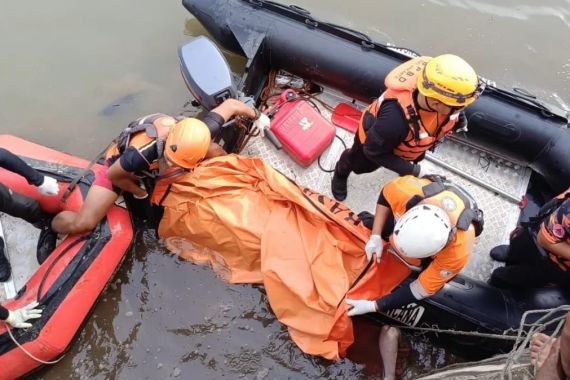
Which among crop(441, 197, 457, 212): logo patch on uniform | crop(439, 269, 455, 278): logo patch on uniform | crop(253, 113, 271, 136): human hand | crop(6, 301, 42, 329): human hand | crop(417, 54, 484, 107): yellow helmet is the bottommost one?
crop(6, 301, 42, 329): human hand

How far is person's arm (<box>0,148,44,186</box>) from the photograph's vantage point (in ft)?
9.80

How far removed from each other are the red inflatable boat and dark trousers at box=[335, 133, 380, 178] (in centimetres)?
149

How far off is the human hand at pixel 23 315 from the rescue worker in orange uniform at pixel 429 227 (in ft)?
6.53

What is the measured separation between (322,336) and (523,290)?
128cm

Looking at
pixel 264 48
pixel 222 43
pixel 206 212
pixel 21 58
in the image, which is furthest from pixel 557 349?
pixel 21 58

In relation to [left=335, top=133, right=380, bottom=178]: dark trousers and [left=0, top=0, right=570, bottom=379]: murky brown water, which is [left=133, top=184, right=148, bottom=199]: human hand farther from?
[left=335, top=133, right=380, bottom=178]: dark trousers

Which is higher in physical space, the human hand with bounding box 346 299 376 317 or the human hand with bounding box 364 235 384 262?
the human hand with bounding box 364 235 384 262

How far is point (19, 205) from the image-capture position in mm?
3172

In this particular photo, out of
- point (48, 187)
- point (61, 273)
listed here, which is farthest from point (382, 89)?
point (61, 273)

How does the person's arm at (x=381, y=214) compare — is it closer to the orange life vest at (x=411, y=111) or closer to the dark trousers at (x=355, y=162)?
the orange life vest at (x=411, y=111)

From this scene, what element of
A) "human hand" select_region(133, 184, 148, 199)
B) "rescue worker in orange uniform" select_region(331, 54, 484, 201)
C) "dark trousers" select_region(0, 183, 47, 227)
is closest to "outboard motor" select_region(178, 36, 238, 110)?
"human hand" select_region(133, 184, 148, 199)

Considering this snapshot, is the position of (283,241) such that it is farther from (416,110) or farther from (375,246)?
(416,110)

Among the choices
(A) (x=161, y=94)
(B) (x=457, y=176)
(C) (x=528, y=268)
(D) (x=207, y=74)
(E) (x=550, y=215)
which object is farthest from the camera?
(A) (x=161, y=94)

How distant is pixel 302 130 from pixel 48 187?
176 cm
